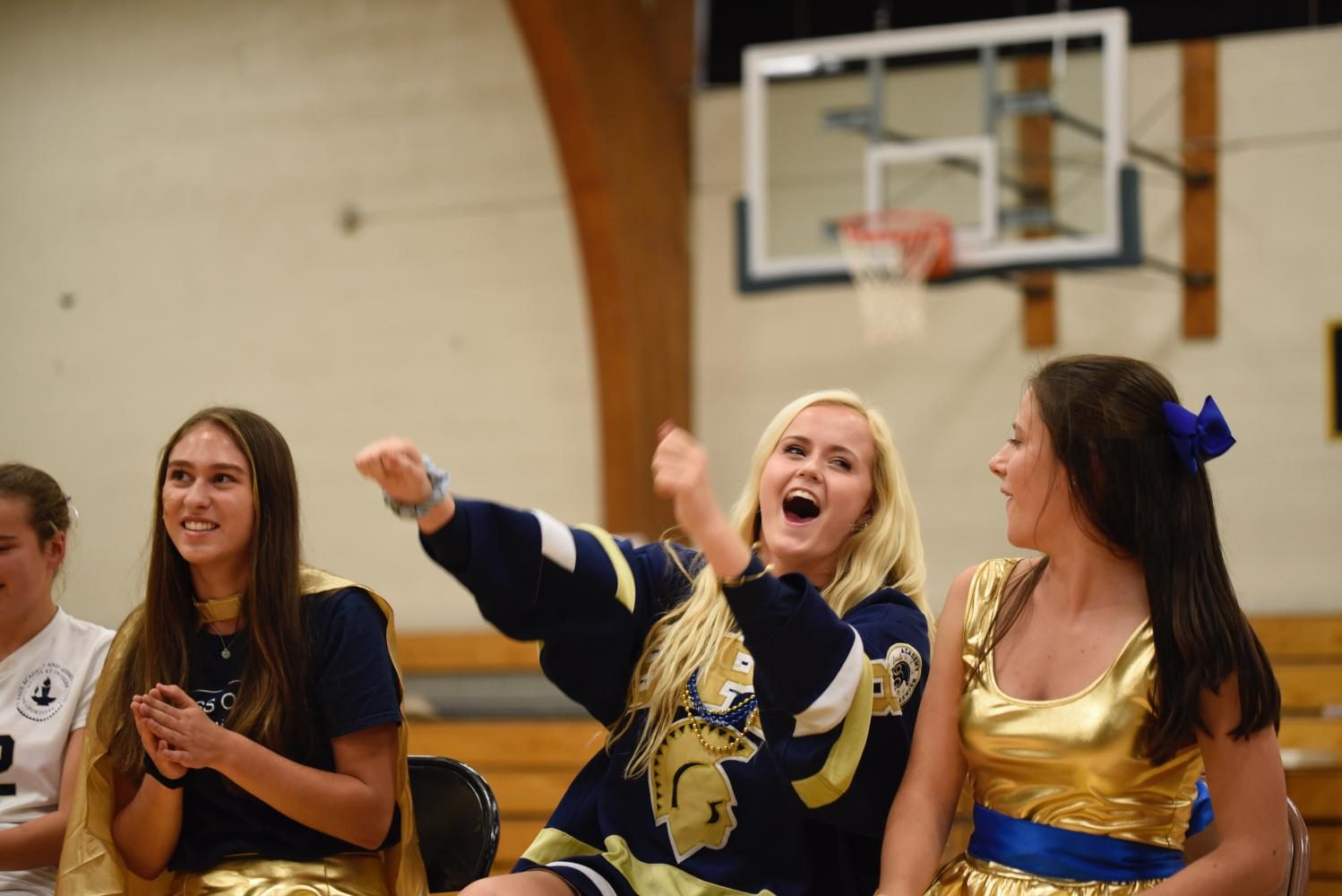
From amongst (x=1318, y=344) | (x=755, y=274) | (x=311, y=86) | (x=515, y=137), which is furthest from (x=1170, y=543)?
(x=311, y=86)

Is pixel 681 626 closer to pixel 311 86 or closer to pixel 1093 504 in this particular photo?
pixel 1093 504

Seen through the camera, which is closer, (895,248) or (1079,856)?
(1079,856)

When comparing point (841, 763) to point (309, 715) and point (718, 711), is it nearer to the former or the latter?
point (718, 711)

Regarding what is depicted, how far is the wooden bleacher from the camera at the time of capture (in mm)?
5730

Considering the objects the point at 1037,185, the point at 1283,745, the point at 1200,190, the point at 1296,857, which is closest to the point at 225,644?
the point at 1296,857

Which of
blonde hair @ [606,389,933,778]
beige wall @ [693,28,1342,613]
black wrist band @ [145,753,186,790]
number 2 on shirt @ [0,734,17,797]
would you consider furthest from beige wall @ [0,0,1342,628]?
black wrist band @ [145,753,186,790]

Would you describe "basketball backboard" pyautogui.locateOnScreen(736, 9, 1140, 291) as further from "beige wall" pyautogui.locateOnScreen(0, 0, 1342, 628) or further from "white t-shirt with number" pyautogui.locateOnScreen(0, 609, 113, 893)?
"white t-shirt with number" pyautogui.locateOnScreen(0, 609, 113, 893)

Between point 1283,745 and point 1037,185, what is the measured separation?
3.07 m

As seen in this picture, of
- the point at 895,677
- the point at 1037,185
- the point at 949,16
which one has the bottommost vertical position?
the point at 895,677

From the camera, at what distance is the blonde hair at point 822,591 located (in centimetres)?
278

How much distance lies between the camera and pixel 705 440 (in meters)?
8.98

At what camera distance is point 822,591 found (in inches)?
113

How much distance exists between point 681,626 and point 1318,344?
20.1 ft

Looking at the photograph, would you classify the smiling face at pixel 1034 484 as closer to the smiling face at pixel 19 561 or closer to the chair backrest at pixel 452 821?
the chair backrest at pixel 452 821
